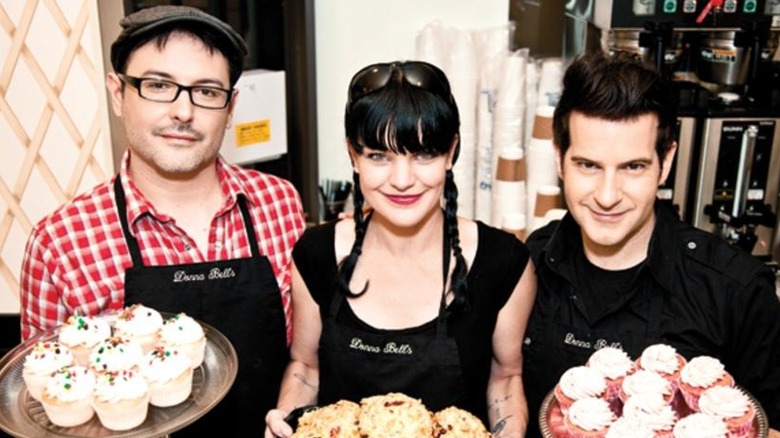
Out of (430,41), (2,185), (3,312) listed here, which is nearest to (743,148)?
(430,41)

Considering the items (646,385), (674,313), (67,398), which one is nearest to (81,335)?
(67,398)

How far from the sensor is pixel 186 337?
1631 mm

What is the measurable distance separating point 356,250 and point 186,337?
0.40m

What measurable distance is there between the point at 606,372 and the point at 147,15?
1.23m

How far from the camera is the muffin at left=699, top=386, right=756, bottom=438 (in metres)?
1.34

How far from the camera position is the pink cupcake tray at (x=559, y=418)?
4.47 feet

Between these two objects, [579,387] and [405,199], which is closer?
[579,387]

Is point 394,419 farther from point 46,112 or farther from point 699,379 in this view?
point 46,112

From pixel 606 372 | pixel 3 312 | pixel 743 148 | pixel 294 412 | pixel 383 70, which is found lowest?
pixel 3 312

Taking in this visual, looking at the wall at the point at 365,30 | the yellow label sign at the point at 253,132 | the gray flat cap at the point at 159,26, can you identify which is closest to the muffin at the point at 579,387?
the gray flat cap at the point at 159,26

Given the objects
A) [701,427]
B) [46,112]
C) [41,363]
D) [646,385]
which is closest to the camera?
[701,427]

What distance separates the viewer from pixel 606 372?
1.49 metres

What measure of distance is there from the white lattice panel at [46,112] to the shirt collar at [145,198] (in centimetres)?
113

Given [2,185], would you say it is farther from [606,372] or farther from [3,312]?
[606,372]
